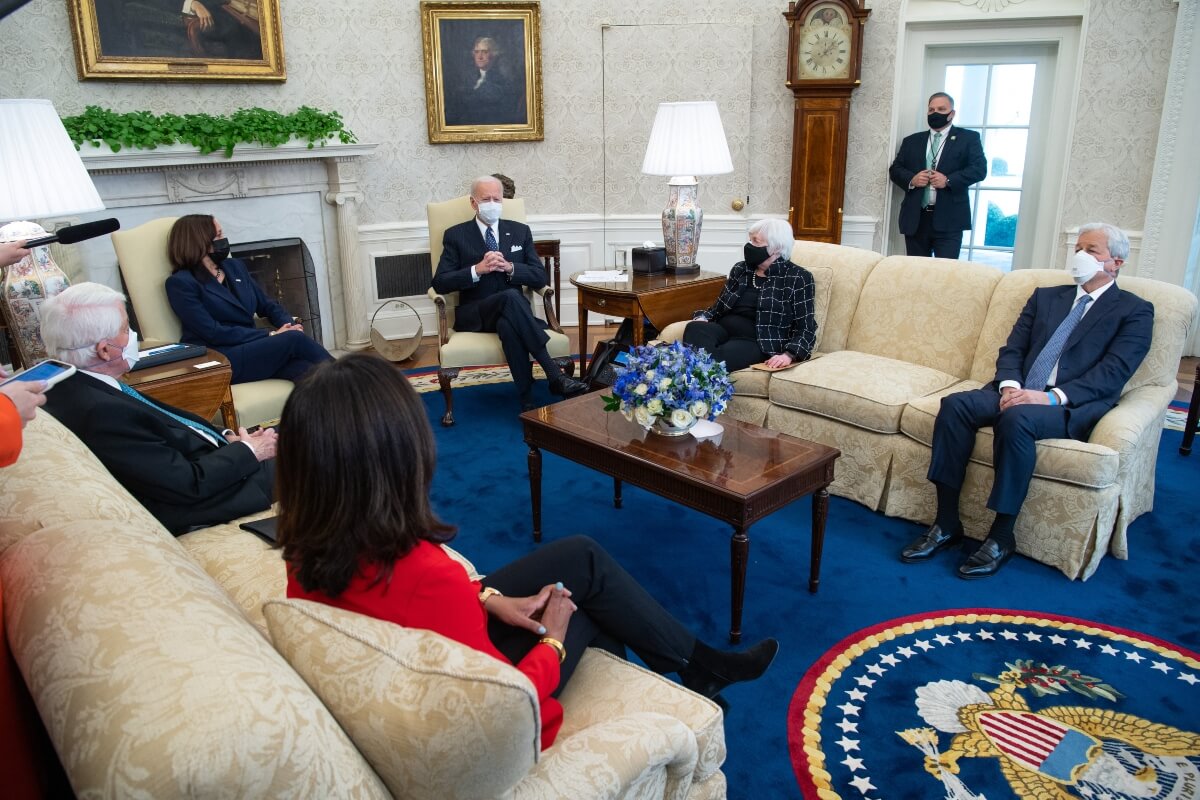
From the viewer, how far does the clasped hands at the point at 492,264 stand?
467 cm

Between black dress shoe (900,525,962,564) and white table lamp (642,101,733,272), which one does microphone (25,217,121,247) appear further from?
white table lamp (642,101,733,272)

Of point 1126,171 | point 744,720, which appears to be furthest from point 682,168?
point 744,720

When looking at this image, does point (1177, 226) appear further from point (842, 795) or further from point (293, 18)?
point (293, 18)

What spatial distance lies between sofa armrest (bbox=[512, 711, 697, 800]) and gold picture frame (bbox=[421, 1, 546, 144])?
514 cm

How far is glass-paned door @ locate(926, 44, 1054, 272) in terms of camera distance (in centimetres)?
577

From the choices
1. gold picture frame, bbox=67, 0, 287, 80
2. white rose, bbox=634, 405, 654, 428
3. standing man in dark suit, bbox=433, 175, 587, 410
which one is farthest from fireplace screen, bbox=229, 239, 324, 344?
white rose, bbox=634, 405, 654, 428

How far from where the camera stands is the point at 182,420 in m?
2.55

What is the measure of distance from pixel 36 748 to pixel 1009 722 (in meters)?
2.19

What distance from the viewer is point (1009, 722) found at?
2346 mm

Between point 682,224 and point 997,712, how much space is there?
3.14 metres

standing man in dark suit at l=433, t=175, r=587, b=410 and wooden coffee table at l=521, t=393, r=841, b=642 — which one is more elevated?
standing man in dark suit at l=433, t=175, r=587, b=410

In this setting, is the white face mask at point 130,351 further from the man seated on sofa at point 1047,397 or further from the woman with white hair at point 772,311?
the man seated on sofa at point 1047,397

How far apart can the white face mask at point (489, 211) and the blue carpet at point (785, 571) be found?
4.89 ft

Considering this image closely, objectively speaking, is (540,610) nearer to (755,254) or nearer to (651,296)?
(755,254)
